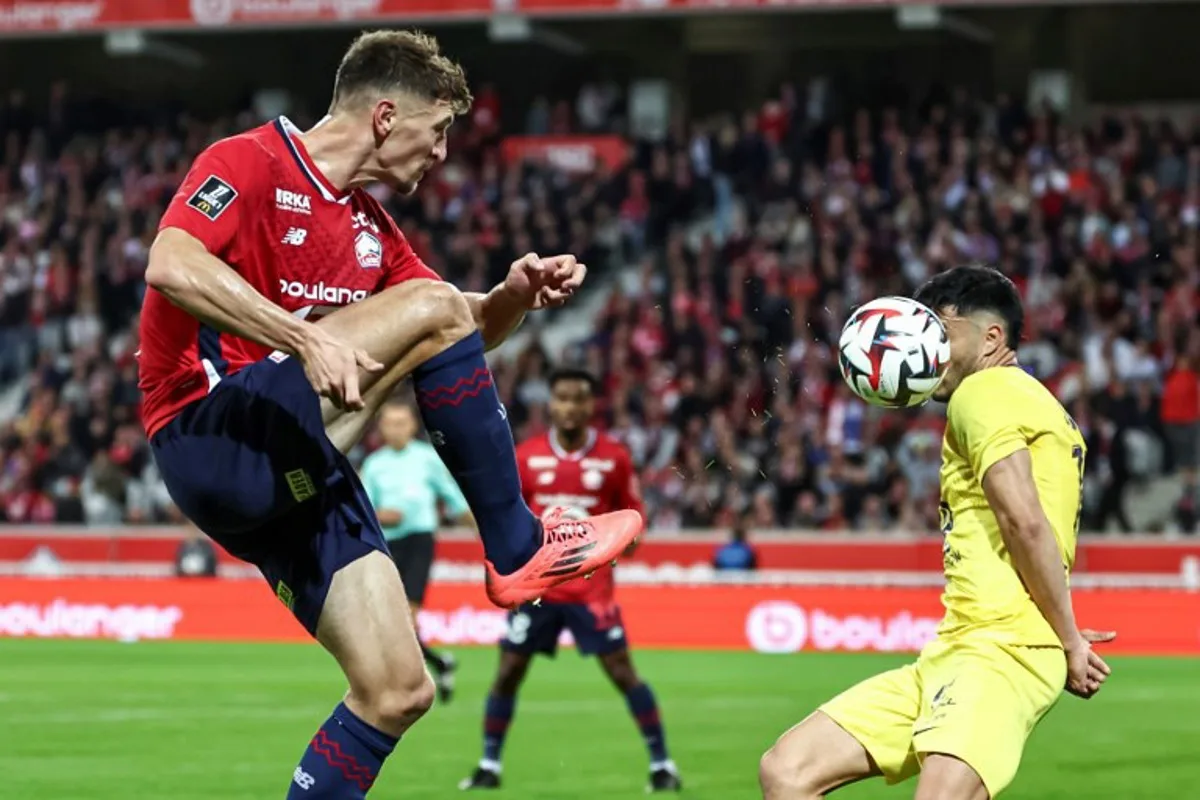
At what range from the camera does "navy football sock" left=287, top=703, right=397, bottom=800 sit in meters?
5.39

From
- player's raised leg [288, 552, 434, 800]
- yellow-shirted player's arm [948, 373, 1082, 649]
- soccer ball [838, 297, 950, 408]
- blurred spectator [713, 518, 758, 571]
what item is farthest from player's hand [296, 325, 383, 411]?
blurred spectator [713, 518, 758, 571]

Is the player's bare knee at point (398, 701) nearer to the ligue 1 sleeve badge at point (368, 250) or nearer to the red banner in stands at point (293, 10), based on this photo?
the ligue 1 sleeve badge at point (368, 250)

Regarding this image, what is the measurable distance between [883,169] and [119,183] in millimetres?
11359

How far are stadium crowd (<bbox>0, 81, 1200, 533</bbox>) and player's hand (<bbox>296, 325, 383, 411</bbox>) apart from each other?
1354cm

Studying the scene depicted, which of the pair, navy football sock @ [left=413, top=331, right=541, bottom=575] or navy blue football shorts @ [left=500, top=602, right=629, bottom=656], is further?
navy blue football shorts @ [left=500, top=602, right=629, bottom=656]

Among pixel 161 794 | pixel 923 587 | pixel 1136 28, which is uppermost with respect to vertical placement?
pixel 1136 28

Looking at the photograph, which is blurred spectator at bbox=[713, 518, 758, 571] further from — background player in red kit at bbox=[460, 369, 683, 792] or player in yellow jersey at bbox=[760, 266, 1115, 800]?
player in yellow jersey at bbox=[760, 266, 1115, 800]

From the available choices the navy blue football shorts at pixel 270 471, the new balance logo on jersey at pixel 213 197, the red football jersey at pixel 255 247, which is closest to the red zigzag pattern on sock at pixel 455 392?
the navy blue football shorts at pixel 270 471

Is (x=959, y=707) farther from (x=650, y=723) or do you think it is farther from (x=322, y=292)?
(x=650, y=723)

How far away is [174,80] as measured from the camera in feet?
106

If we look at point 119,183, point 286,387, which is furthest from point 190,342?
point 119,183

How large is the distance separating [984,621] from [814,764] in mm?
629

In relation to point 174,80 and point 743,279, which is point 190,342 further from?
point 174,80

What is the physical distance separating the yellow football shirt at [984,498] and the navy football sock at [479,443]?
1.24 metres
